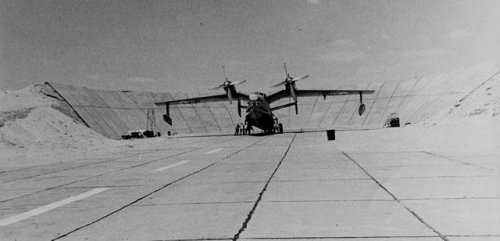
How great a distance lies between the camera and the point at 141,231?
6.11 meters

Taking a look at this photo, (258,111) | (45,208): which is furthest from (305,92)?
(45,208)

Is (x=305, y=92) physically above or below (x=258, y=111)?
above

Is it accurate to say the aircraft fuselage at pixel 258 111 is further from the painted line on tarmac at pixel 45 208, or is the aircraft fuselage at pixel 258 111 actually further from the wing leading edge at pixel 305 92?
the painted line on tarmac at pixel 45 208

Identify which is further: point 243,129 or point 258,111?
point 243,129

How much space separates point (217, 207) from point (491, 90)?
1433 inches

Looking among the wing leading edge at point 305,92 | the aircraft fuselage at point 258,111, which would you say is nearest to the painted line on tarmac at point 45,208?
the aircraft fuselage at point 258,111

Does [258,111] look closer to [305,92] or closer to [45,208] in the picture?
[305,92]

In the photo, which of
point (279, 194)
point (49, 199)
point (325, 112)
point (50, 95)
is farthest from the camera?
point (325, 112)

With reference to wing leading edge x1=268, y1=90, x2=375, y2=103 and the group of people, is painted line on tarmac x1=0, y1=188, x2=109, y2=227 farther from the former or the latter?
wing leading edge x1=268, y1=90, x2=375, y2=103

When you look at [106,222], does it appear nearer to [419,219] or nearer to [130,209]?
[130,209]

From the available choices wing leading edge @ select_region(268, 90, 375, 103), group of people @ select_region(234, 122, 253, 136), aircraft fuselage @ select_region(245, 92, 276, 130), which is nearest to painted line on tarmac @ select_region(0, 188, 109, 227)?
aircraft fuselage @ select_region(245, 92, 276, 130)

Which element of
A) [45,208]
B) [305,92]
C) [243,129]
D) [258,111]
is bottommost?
[45,208]

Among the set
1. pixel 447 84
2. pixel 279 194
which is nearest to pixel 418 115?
pixel 447 84

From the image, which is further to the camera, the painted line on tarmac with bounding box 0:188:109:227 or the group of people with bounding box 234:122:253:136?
the group of people with bounding box 234:122:253:136
